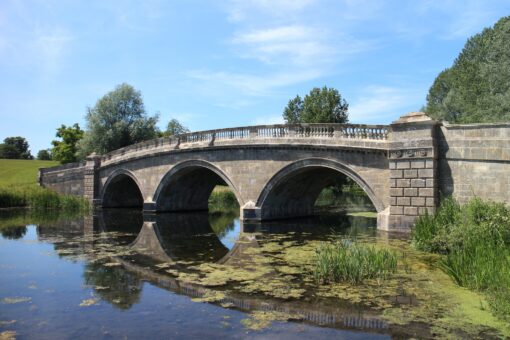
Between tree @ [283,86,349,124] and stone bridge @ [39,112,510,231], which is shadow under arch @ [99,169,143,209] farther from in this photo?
tree @ [283,86,349,124]

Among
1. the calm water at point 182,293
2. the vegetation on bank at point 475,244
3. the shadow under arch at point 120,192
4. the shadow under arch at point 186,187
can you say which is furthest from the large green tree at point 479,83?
the shadow under arch at point 120,192

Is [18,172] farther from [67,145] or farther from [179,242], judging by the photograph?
[179,242]

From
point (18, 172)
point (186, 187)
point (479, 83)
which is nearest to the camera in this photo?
point (186, 187)

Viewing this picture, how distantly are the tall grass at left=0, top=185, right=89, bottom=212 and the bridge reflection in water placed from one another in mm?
8059

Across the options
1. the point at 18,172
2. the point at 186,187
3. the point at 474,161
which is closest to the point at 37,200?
the point at 186,187

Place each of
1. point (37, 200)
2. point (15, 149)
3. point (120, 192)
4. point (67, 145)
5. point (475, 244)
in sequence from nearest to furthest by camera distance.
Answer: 1. point (475, 244)
2. point (37, 200)
3. point (120, 192)
4. point (67, 145)
5. point (15, 149)

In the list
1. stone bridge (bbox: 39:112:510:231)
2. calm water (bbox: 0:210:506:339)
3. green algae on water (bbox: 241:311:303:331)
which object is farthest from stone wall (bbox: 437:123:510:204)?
green algae on water (bbox: 241:311:303:331)

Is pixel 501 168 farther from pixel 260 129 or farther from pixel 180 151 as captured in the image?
pixel 180 151

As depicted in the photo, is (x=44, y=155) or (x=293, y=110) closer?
(x=293, y=110)

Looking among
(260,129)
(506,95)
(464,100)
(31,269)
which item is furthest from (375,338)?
(464,100)

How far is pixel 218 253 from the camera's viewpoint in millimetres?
12594

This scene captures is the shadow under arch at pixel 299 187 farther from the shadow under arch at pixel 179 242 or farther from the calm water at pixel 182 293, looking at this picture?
the calm water at pixel 182 293

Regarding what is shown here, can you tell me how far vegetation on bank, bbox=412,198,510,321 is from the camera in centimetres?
698

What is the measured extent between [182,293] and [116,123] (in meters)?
34.2
